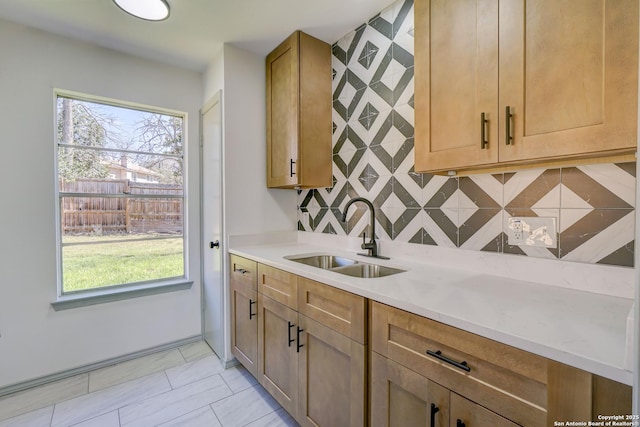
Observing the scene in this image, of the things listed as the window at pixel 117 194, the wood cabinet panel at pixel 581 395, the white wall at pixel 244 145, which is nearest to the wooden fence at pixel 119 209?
the window at pixel 117 194

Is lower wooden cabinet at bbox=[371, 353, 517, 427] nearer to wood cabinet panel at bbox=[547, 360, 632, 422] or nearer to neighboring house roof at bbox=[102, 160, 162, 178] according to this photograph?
wood cabinet panel at bbox=[547, 360, 632, 422]

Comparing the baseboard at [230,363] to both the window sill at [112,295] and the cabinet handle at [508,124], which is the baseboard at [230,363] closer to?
the window sill at [112,295]

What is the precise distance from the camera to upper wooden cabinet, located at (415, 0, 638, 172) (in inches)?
31.4

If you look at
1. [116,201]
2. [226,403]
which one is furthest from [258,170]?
[226,403]

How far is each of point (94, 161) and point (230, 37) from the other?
141cm

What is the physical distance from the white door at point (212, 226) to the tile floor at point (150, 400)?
30 centimetres

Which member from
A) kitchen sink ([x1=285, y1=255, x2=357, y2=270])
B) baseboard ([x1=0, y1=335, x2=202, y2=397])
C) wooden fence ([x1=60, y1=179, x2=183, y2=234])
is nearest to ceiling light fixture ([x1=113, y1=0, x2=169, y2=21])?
wooden fence ([x1=60, y1=179, x2=183, y2=234])

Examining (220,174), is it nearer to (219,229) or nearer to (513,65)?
(219,229)

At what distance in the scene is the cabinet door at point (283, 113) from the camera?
2.01 metres

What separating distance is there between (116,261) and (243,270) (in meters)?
1.15

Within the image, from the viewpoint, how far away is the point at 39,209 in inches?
75.9

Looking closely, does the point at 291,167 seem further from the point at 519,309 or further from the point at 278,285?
the point at 519,309

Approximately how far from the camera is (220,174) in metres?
2.20

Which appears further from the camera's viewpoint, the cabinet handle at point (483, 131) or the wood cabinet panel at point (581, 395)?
→ the cabinet handle at point (483, 131)
